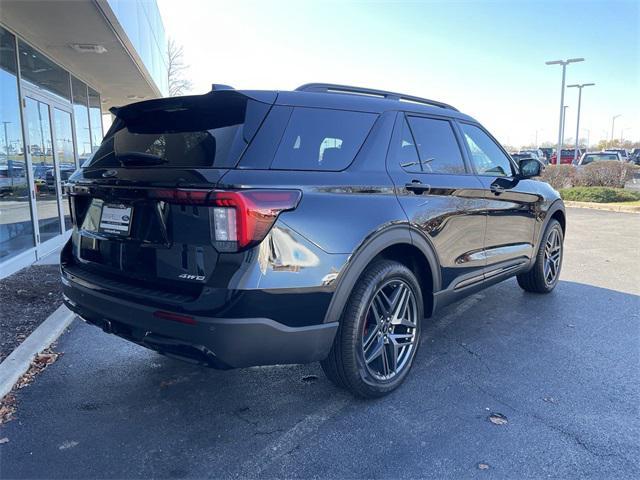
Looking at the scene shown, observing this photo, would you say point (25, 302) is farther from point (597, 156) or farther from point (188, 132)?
point (597, 156)

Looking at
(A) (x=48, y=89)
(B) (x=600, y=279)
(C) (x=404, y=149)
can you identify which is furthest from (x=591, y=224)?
(A) (x=48, y=89)

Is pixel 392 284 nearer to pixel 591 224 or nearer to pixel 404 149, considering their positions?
pixel 404 149

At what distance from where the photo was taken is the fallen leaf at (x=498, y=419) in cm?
271

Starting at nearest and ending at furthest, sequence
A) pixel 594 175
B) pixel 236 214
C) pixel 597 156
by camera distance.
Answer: pixel 236 214 → pixel 594 175 → pixel 597 156

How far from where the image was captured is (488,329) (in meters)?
4.23

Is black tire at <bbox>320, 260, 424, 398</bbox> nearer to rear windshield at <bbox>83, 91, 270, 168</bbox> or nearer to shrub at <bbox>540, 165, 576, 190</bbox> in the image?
rear windshield at <bbox>83, 91, 270, 168</bbox>

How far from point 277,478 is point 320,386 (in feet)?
3.08

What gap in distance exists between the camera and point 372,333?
115 inches

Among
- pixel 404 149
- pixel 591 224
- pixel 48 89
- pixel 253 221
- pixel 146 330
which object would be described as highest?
pixel 48 89

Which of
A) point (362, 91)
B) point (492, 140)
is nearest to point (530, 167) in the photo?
point (492, 140)

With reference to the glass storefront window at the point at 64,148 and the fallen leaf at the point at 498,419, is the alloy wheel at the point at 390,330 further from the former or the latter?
the glass storefront window at the point at 64,148

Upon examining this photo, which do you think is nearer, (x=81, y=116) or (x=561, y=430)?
(x=561, y=430)

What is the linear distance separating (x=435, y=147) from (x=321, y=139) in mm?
1209

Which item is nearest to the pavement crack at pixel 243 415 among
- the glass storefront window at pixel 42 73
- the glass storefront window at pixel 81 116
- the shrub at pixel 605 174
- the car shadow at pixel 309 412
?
the car shadow at pixel 309 412
